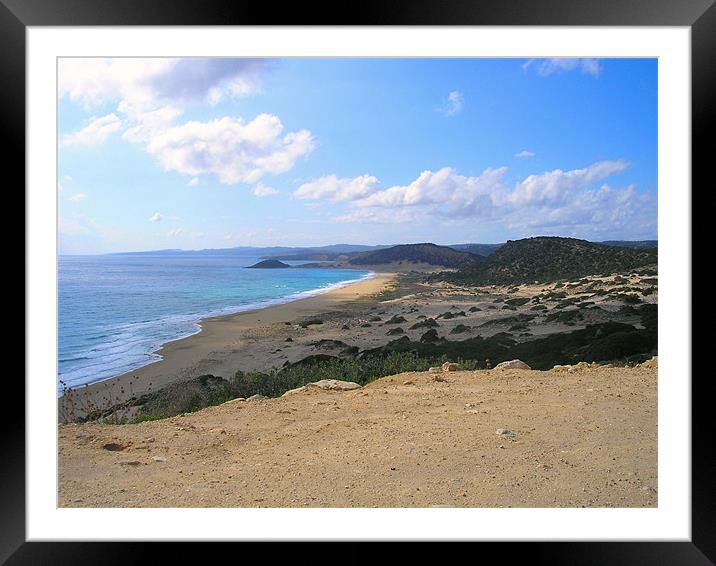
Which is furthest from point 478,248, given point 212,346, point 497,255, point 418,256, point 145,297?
point 145,297

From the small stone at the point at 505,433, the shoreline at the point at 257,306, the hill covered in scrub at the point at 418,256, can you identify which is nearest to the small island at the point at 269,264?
the shoreline at the point at 257,306

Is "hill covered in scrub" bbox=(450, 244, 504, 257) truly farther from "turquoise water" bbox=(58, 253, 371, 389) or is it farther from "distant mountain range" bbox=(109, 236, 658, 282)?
"turquoise water" bbox=(58, 253, 371, 389)

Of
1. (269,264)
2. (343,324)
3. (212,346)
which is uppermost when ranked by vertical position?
(269,264)

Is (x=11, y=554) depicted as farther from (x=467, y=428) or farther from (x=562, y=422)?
(x=562, y=422)

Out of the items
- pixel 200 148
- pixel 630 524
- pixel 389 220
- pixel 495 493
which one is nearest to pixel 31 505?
pixel 495 493
